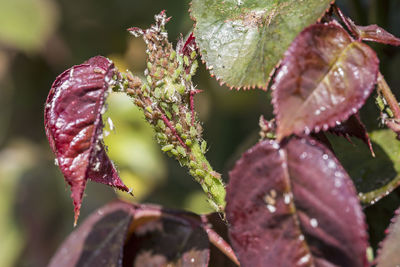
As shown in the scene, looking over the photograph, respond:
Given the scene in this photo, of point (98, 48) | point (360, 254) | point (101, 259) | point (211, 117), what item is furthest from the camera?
point (98, 48)

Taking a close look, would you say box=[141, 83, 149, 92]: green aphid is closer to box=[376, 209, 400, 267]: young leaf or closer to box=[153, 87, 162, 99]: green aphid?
box=[153, 87, 162, 99]: green aphid

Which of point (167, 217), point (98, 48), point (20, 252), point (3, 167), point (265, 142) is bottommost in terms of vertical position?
point (20, 252)

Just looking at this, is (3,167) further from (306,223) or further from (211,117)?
(306,223)

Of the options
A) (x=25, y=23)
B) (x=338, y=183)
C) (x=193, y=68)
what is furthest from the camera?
(x=25, y=23)

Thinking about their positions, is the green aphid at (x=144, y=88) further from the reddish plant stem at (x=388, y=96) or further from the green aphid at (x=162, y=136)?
the reddish plant stem at (x=388, y=96)

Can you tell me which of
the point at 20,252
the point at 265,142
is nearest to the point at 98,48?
the point at 20,252

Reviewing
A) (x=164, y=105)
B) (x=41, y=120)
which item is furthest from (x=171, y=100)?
(x=41, y=120)

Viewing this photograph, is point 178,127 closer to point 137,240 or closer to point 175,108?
point 175,108
